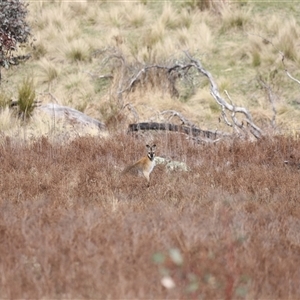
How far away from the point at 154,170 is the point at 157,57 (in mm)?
7250

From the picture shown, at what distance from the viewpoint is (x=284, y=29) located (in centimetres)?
1638

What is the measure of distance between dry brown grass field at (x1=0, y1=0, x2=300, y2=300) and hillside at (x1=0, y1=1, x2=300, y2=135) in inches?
1.8

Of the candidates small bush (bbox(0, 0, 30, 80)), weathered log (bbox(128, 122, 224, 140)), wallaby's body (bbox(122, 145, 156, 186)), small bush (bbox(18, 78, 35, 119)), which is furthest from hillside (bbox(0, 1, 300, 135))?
wallaby's body (bbox(122, 145, 156, 186))

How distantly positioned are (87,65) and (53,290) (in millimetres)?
Result: 12934

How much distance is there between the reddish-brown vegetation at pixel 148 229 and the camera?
4.37 m

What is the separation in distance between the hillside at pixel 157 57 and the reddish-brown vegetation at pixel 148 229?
153 inches

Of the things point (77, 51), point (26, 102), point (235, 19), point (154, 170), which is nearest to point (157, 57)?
point (77, 51)

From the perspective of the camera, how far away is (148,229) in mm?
5336

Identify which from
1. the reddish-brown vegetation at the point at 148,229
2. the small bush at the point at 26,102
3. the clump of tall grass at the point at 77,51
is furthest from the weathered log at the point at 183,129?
the clump of tall grass at the point at 77,51

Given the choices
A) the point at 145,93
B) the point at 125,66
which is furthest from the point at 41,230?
the point at 125,66

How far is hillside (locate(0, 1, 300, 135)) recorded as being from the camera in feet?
45.7

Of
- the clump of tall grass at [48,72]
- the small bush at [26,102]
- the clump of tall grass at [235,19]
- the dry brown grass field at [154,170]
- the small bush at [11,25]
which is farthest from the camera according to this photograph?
the clump of tall grass at [235,19]

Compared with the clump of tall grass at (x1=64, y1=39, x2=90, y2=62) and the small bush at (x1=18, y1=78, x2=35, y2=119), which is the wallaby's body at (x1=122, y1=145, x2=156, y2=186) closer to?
the small bush at (x1=18, y1=78, x2=35, y2=119)

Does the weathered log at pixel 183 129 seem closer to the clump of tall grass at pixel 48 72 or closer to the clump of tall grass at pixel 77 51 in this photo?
the clump of tall grass at pixel 48 72
